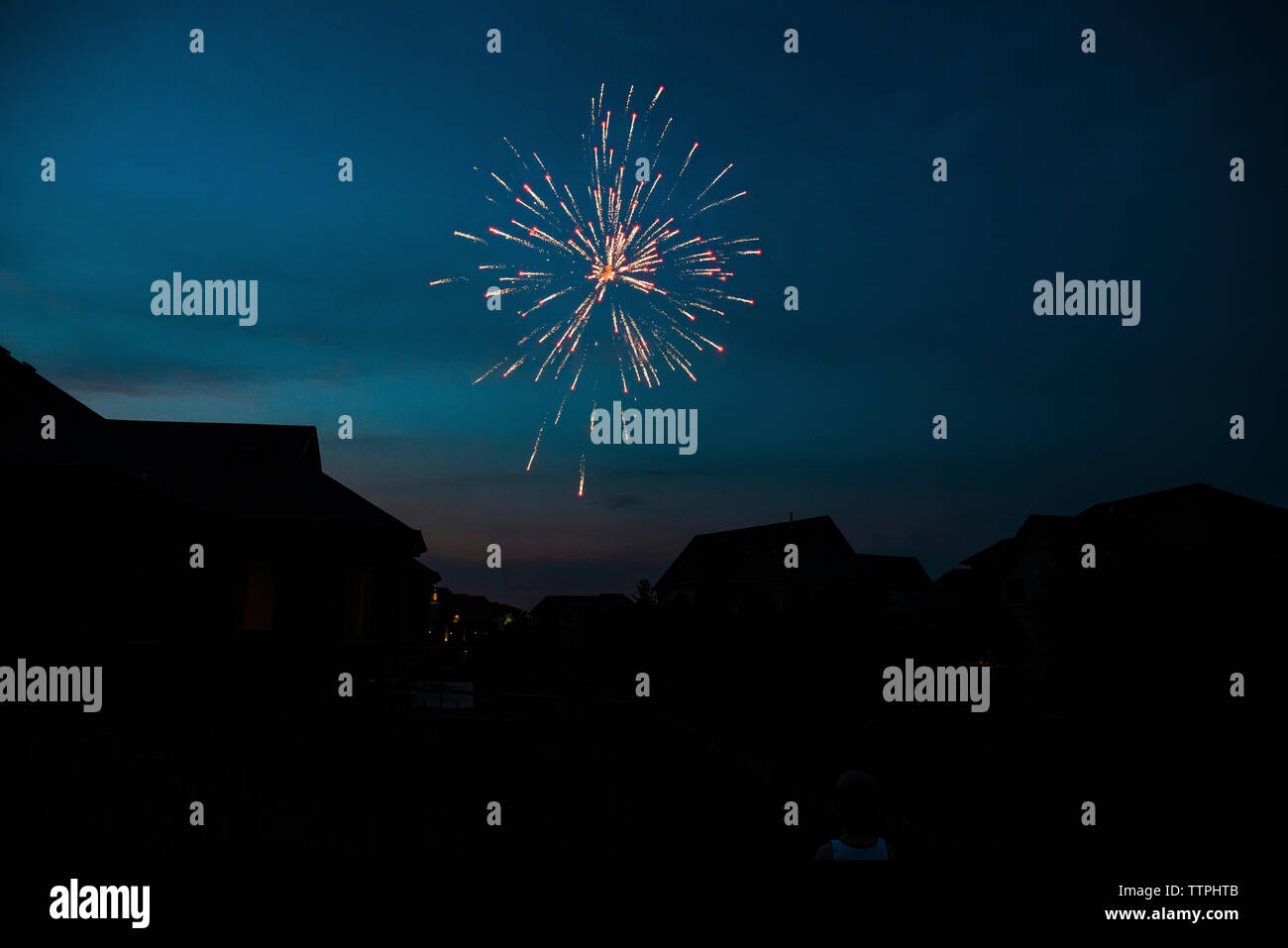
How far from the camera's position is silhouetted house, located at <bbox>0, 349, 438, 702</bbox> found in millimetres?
13156

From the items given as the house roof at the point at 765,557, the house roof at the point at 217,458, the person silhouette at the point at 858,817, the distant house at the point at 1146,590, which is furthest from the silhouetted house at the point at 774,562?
the person silhouette at the point at 858,817

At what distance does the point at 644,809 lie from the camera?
1084cm

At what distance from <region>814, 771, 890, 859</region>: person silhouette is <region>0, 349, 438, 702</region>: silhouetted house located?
1347 cm

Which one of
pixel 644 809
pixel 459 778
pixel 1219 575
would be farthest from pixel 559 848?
pixel 1219 575

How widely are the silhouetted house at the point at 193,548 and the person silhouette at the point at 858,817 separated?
44.2 feet

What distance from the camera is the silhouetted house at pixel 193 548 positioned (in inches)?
518
